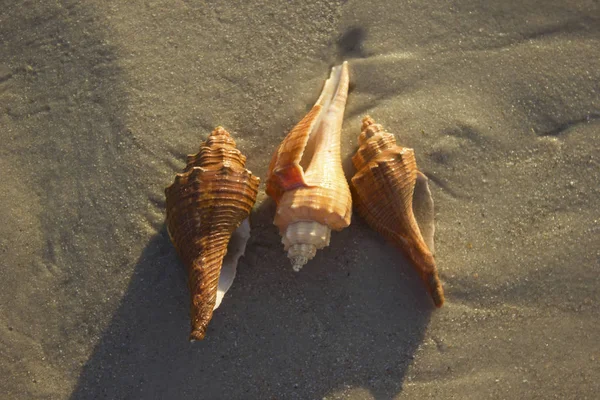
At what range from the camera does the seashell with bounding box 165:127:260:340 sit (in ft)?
12.1

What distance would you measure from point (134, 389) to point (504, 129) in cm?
332

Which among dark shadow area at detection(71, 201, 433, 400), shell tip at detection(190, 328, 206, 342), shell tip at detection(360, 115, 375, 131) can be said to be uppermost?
shell tip at detection(360, 115, 375, 131)

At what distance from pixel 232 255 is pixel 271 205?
475 mm

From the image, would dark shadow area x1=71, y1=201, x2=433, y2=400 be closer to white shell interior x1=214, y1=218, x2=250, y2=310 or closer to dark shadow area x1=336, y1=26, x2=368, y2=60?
white shell interior x1=214, y1=218, x2=250, y2=310

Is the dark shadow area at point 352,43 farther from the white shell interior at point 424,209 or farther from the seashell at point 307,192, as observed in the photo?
the white shell interior at point 424,209

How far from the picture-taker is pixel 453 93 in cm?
438

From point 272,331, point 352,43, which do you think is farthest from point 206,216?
point 352,43

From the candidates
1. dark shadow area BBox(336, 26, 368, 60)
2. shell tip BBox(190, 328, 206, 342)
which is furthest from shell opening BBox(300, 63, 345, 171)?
shell tip BBox(190, 328, 206, 342)

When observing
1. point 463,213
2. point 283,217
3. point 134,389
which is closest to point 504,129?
point 463,213

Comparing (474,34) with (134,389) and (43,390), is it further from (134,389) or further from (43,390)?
(43,390)

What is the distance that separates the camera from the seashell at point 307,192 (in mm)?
3707

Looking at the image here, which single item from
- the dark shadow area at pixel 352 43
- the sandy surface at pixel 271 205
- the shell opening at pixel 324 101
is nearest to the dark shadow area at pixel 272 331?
the sandy surface at pixel 271 205

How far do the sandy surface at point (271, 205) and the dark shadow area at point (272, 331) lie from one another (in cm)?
1

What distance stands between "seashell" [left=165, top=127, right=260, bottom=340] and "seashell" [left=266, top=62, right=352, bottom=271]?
0.26 metres
